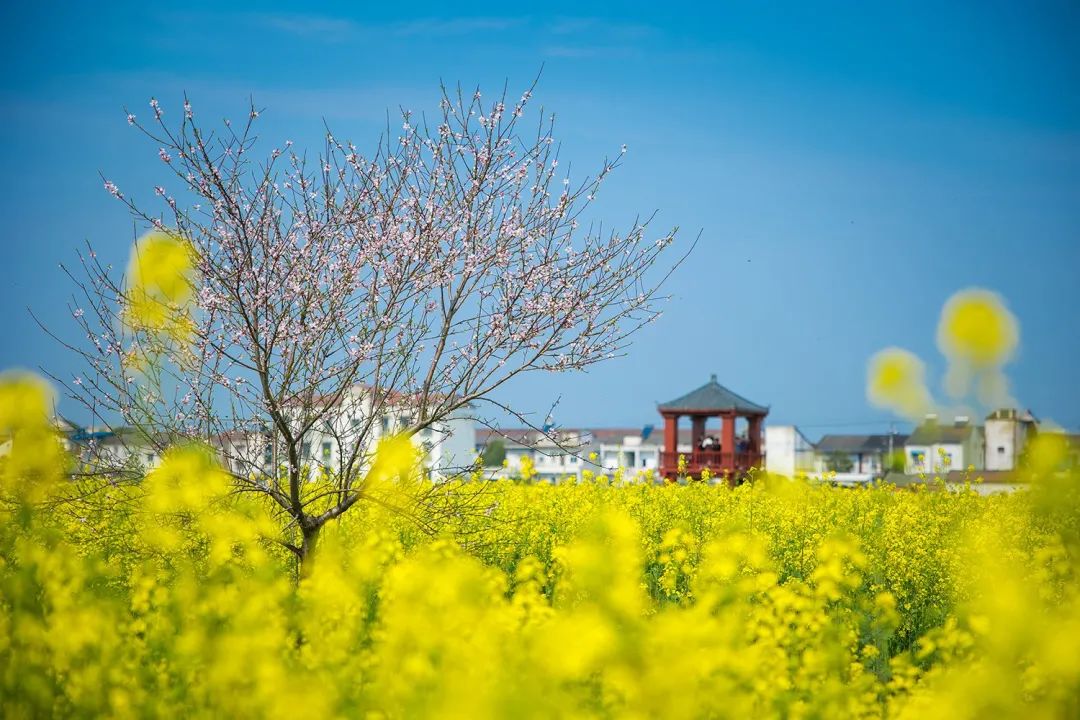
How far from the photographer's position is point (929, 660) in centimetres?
700

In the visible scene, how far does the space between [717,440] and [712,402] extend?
46.7 inches

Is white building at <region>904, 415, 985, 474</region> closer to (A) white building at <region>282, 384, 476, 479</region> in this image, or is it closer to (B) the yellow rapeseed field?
(B) the yellow rapeseed field

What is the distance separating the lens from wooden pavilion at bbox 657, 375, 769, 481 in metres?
29.0

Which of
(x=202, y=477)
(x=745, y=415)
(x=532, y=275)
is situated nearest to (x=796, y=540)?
(x=532, y=275)

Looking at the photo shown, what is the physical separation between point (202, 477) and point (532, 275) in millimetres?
2525

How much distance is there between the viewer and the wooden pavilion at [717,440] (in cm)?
2898

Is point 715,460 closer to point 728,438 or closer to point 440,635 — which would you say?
point 728,438

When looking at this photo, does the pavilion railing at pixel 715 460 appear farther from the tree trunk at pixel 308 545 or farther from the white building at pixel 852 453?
the white building at pixel 852 453

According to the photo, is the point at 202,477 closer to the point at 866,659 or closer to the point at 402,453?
the point at 402,453

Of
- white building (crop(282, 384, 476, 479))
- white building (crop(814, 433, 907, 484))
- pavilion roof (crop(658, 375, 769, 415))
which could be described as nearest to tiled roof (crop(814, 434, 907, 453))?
white building (crop(814, 433, 907, 484))

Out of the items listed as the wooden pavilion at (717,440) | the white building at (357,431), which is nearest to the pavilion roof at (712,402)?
the wooden pavilion at (717,440)

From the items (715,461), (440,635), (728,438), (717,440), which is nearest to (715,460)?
(715,461)

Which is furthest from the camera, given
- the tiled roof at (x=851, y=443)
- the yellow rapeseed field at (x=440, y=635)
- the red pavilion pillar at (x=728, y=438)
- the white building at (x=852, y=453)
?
the tiled roof at (x=851, y=443)

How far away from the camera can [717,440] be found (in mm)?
31609
